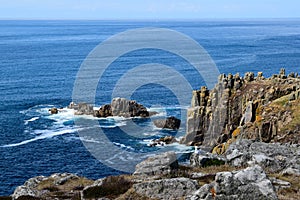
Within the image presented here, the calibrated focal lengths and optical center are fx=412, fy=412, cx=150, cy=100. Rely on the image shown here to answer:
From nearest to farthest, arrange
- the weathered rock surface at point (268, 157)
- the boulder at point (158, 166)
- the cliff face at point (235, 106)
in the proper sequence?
the boulder at point (158, 166) → the weathered rock surface at point (268, 157) → the cliff face at point (235, 106)

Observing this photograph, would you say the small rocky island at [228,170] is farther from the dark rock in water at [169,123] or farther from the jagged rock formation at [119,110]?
the jagged rock formation at [119,110]

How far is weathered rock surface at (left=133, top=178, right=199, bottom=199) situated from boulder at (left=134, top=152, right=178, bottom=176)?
517 centimetres

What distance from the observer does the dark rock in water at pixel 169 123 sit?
102 metres

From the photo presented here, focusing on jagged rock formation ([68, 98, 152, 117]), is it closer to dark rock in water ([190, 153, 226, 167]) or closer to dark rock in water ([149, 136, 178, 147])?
dark rock in water ([149, 136, 178, 147])

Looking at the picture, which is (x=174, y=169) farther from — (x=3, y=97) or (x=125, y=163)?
(x=3, y=97)

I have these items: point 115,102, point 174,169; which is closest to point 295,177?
point 174,169

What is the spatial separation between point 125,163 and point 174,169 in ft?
156

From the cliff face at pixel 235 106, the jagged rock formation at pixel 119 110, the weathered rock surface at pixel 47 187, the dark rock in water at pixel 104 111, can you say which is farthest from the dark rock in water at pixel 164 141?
the weathered rock surface at pixel 47 187

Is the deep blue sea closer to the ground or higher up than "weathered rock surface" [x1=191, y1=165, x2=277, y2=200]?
closer to the ground

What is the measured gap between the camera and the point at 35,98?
415 ft

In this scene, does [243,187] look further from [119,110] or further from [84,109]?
[84,109]

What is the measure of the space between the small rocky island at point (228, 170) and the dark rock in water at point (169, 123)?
11.4 metres

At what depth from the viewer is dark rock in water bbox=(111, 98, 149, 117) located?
11144cm

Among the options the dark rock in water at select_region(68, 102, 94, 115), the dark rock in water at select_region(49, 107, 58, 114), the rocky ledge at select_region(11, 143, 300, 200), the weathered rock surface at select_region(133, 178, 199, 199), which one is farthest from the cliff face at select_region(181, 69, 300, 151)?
the weathered rock surface at select_region(133, 178, 199, 199)
